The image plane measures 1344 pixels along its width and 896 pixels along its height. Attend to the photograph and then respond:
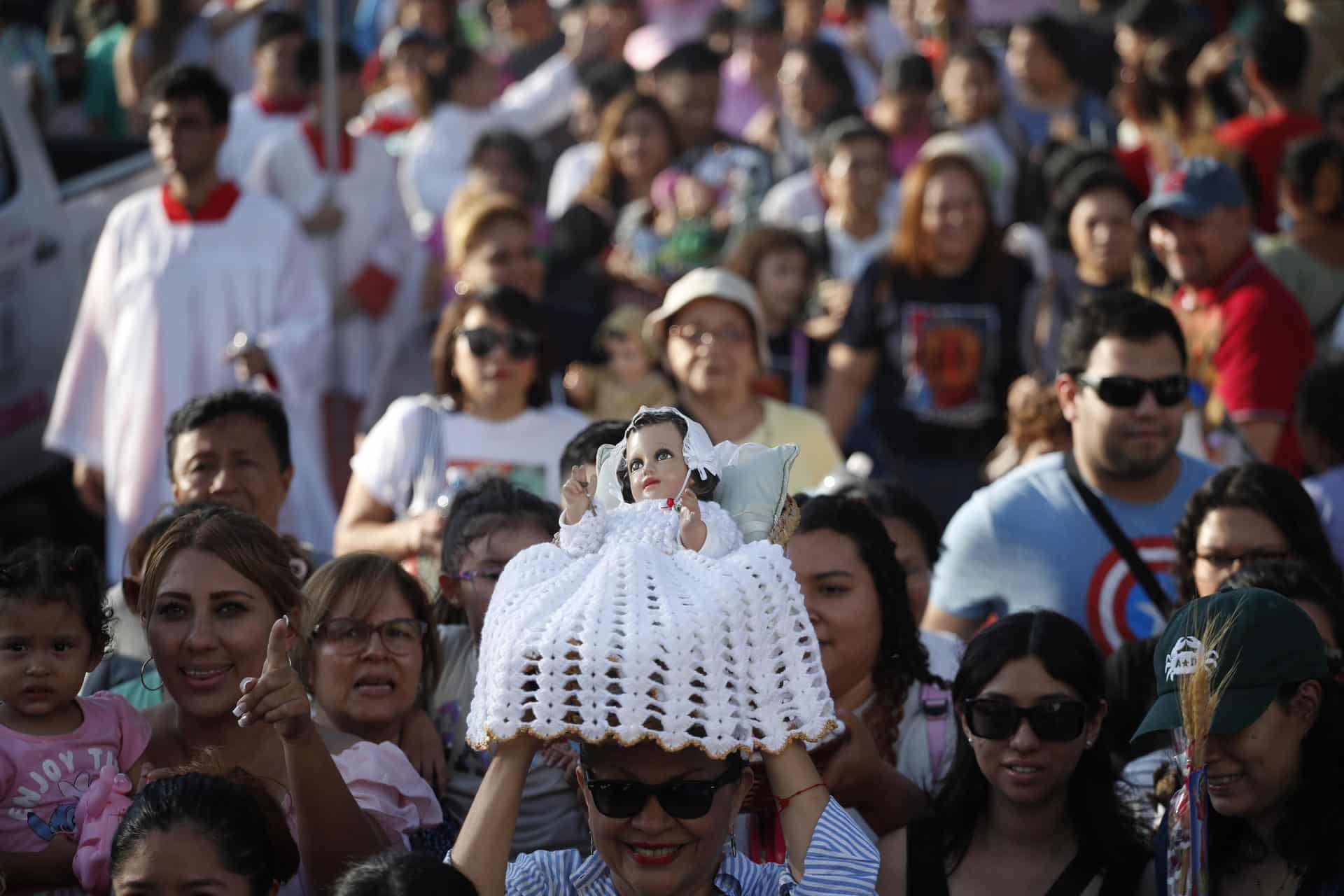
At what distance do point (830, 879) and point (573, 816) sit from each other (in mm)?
1467

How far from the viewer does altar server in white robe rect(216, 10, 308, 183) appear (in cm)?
938

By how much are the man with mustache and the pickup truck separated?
14.2 ft

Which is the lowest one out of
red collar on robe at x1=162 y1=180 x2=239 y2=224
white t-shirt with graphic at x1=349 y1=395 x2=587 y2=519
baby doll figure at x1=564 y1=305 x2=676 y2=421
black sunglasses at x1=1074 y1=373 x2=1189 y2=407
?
baby doll figure at x1=564 y1=305 x2=676 y2=421

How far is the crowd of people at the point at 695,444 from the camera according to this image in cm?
333

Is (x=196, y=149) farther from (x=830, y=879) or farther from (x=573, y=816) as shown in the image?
(x=830, y=879)

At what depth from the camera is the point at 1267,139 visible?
28.2 feet

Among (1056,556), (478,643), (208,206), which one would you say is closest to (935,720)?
(1056,556)

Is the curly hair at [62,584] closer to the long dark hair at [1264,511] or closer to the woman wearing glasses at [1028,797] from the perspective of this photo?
the woman wearing glasses at [1028,797]

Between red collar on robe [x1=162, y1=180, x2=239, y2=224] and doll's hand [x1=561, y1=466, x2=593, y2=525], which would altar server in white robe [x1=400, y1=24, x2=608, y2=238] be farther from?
doll's hand [x1=561, y1=466, x2=593, y2=525]

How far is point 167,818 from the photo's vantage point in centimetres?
323

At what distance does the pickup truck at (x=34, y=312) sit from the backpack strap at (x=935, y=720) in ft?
15.2

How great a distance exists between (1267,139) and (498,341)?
4281 mm

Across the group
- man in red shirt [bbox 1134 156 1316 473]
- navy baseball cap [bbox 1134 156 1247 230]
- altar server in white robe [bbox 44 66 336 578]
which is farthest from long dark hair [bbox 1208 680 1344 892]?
altar server in white robe [bbox 44 66 336 578]

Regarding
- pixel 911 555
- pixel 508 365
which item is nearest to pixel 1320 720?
pixel 911 555
